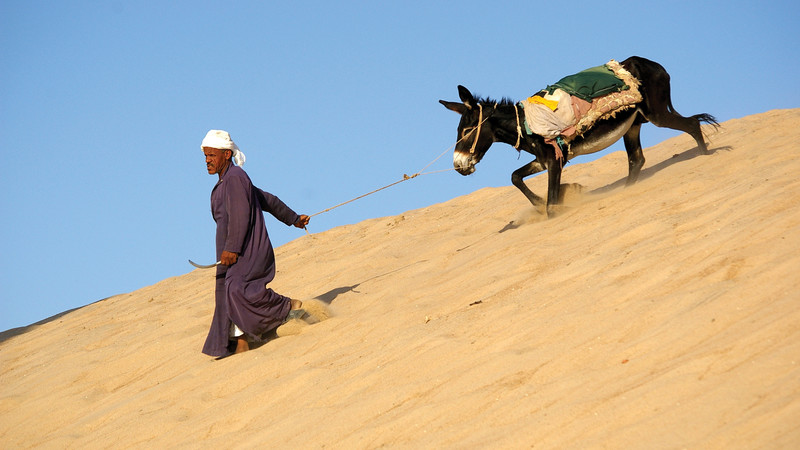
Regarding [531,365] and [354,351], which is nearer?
[531,365]

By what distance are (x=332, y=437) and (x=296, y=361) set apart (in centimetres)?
177

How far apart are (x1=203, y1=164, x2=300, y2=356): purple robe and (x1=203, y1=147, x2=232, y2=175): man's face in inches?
2.5

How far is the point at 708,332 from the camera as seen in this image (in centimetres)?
456

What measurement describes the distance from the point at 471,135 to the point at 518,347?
15.1 ft

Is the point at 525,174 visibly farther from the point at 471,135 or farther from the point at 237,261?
the point at 237,261

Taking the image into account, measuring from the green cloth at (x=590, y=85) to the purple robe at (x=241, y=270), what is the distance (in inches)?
143

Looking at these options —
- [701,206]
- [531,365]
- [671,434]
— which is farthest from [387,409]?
[701,206]

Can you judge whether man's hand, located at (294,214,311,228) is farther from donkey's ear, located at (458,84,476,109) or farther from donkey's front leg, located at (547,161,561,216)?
donkey's front leg, located at (547,161,561,216)

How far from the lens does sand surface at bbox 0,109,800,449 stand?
4.10 meters

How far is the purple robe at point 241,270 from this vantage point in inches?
293

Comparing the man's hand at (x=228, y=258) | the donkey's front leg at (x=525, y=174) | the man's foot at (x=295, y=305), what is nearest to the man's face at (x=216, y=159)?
the man's hand at (x=228, y=258)

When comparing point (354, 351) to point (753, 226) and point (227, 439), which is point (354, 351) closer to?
point (227, 439)

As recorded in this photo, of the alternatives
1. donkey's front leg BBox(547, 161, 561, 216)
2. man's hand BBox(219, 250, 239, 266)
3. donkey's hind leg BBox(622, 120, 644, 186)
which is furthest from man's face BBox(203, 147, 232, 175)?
donkey's hind leg BBox(622, 120, 644, 186)

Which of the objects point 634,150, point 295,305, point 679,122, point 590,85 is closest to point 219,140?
point 295,305
